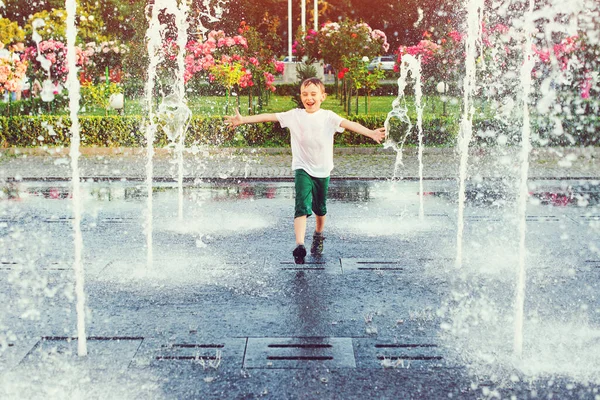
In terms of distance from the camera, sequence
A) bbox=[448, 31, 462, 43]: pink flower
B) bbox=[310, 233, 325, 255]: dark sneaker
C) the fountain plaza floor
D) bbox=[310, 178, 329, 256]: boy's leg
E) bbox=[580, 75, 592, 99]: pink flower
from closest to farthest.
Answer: the fountain plaza floor
bbox=[310, 178, 329, 256]: boy's leg
bbox=[310, 233, 325, 255]: dark sneaker
bbox=[448, 31, 462, 43]: pink flower
bbox=[580, 75, 592, 99]: pink flower

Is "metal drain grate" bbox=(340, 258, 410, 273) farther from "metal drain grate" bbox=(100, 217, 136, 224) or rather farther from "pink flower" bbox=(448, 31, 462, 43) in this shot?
"pink flower" bbox=(448, 31, 462, 43)

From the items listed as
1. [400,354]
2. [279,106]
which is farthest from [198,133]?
[400,354]

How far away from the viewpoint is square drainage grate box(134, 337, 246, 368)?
4.35 metres

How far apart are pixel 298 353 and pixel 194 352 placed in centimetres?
61

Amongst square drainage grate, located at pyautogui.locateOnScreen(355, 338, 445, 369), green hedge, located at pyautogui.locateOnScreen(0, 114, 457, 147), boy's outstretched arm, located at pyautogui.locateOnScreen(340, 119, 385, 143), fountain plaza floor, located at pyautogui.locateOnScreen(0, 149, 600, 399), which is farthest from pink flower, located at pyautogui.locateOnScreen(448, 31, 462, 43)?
square drainage grate, located at pyautogui.locateOnScreen(355, 338, 445, 369)

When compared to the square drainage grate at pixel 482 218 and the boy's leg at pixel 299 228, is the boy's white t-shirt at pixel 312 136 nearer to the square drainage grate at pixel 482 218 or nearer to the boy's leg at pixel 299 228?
the boy's leg at pixel 299 228

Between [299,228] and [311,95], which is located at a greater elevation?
[311,95]

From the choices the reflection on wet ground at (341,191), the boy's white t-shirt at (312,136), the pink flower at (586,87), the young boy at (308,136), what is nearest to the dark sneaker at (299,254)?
the young boy at (308,136)

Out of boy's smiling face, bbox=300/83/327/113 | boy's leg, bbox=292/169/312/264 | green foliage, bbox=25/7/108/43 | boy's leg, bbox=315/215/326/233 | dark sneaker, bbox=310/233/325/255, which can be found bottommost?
dark sneaker, bbox=310/233/325/255

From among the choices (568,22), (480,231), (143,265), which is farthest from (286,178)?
(568,22)

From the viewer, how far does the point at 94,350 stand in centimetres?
452

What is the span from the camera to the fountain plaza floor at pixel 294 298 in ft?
13.5

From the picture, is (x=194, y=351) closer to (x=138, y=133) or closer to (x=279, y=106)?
(x=138, y=133)

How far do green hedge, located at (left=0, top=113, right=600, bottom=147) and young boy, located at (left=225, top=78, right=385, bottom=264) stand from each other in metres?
9.20
